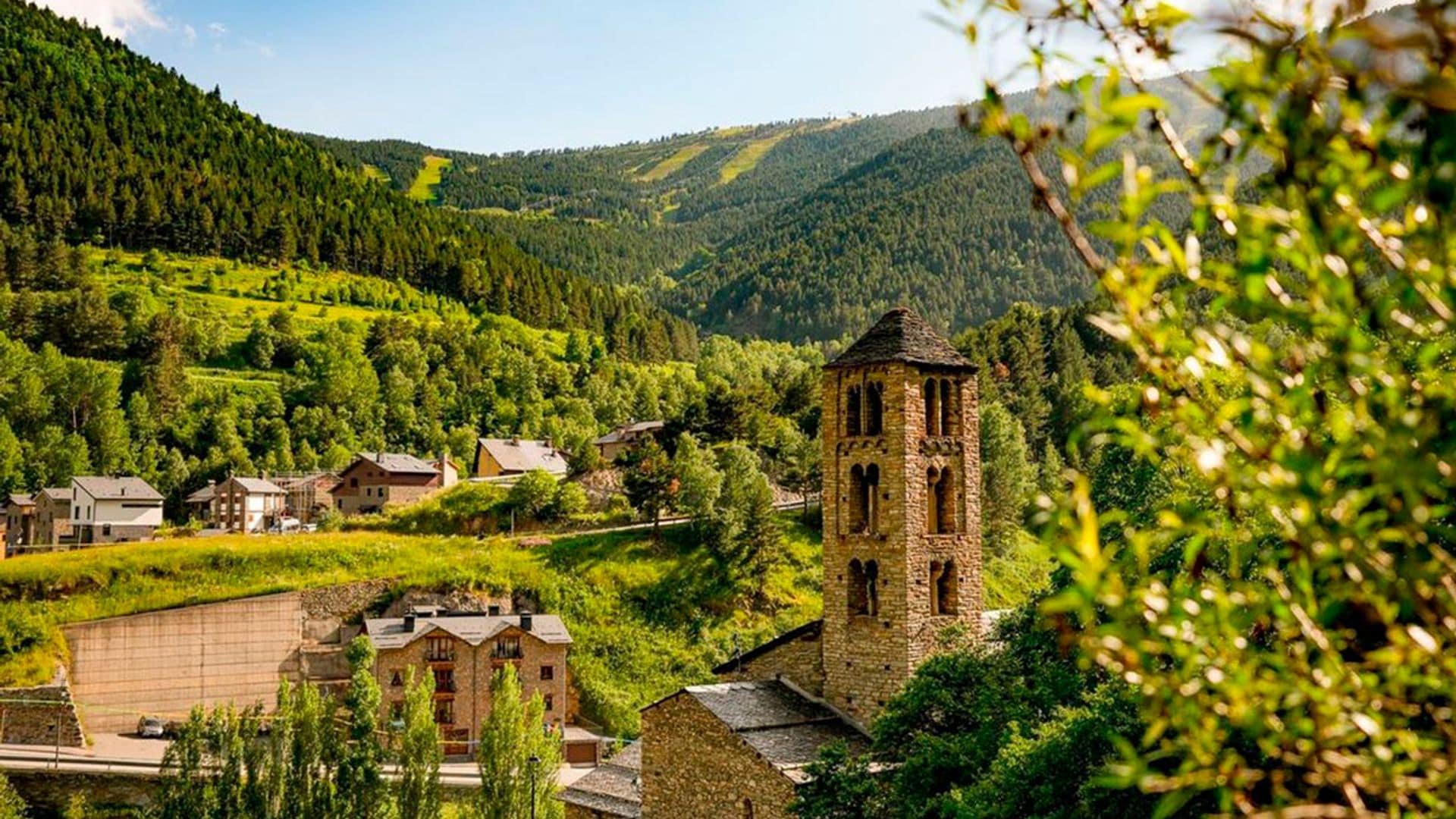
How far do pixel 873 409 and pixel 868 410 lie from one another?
0.28 ft

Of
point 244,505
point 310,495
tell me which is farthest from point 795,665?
point 310,495

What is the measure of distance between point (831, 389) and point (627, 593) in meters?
27.9

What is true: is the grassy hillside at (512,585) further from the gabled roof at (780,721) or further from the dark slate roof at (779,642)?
the gabled roof at (780,721)

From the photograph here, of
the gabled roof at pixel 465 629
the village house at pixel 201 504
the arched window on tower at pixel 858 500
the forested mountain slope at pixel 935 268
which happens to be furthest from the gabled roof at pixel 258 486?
the forested mountain slope at pixel 935 268

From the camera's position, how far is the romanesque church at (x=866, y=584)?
2175 cm

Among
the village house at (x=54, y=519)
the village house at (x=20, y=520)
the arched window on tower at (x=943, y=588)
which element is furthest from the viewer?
the village house at (x=20, y=520)

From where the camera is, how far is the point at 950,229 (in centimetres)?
18525

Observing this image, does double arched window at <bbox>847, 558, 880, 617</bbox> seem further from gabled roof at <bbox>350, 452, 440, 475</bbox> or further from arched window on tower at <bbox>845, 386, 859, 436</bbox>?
gabled roof at <bbox>350, 452, 440, 475</bbox>

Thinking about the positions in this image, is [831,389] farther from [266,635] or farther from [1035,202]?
[266,635]

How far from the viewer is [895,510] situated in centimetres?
2316

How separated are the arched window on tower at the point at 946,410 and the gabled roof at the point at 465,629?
24.4 metres

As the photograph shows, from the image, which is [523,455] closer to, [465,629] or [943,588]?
[465,629]

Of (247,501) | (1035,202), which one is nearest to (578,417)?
(247,501)

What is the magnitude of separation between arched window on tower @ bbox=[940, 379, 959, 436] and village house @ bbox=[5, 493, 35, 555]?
5620 centimetres
